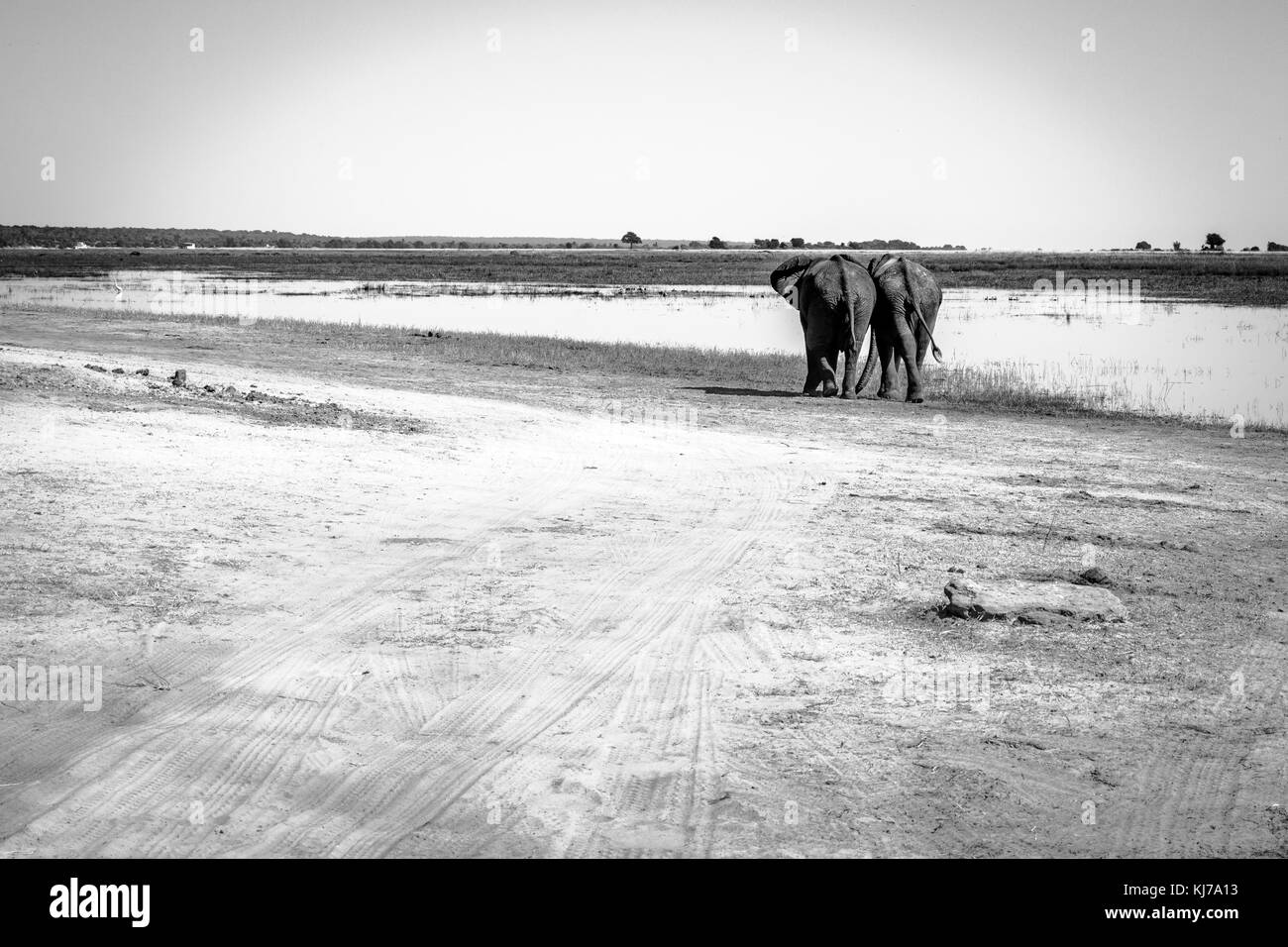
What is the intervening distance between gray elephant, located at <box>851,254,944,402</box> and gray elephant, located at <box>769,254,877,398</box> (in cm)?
21

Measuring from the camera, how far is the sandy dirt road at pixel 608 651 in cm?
496

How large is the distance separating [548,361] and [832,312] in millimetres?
5910

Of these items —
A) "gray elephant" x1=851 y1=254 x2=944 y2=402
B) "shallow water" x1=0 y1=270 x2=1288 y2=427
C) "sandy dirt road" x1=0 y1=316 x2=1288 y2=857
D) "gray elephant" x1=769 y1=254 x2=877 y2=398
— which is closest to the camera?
"sandy dirt road" x1=0 y1=316 x2=1288 y2=857

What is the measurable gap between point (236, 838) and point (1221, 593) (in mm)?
6259

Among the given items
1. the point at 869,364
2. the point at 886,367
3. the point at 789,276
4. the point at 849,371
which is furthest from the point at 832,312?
the point at 789,276

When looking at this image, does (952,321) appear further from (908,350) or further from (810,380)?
(810,380)

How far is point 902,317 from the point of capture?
18609 mm

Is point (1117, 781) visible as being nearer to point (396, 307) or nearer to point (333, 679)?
point (333, 679)

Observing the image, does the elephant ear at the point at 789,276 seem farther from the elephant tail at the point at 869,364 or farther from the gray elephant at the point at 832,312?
the elephant tail at the point at 869,364

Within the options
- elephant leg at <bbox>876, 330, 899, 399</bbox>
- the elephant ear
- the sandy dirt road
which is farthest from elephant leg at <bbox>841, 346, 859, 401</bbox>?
the sandy dirt road

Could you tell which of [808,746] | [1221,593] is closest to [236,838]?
[808,746]

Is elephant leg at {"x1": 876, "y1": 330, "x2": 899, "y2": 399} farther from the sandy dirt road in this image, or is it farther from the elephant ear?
the sandy dirt road

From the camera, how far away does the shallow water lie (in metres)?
21.7

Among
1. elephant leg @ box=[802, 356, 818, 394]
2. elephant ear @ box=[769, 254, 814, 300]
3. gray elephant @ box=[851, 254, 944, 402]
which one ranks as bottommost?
elephant leg @ box=[802, 356, 818, 394]
